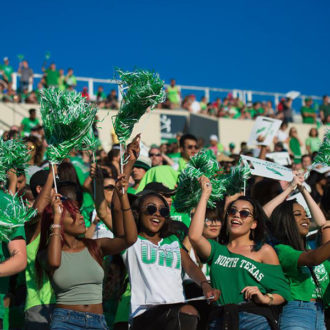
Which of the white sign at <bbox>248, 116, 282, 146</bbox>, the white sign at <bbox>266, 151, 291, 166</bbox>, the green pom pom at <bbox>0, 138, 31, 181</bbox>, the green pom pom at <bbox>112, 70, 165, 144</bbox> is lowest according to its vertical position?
the green pom pom at <bbox>0, 138, 31, 181</bbox>

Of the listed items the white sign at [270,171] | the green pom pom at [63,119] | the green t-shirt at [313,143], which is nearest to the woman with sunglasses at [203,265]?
the white sign at [270,171]

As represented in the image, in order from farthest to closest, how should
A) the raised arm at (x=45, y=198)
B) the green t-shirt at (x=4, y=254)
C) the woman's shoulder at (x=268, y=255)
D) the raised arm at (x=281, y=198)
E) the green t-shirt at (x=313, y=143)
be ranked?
the green t-shirt at (x=313, y=143) < the raised arm at (x=281, y=198) < the woman's shoulder at (x=268, y=255) < the raised arm at (x=45, y=198) < the green t-shirt at (x=4, y=254)

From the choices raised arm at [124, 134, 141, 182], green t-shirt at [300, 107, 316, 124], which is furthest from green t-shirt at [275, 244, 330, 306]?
green t-shirt at [300, 107, 316, 124]

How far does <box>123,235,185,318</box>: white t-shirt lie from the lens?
4492 mm

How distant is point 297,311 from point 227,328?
0.82m

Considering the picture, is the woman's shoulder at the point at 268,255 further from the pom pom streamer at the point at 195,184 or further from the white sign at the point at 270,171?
the white sign at the point at 270,171

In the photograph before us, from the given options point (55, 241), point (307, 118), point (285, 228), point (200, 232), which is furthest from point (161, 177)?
point (307, 118)

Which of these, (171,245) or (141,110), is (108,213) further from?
(141,110)

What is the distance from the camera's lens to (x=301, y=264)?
188 inches

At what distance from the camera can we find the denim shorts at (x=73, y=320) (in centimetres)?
413

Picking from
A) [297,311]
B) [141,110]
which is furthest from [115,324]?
[141,110]

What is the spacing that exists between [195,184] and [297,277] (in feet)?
3.72

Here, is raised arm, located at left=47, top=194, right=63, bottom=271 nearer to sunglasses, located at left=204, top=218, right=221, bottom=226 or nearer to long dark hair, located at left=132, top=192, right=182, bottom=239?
long dark hair, located at left=132, top=192, right=182, bottom=239

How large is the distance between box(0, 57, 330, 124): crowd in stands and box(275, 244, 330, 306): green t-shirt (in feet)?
35.7
